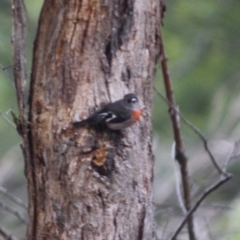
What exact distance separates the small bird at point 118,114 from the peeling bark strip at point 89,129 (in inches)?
1.7

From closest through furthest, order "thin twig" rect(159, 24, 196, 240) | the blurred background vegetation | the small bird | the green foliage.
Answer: the small bird < "thin twig" rect(159, 24, 196, 240) < the blurred background vegetation < the green foliage

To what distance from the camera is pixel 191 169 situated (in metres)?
6.79

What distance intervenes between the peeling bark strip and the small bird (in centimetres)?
4

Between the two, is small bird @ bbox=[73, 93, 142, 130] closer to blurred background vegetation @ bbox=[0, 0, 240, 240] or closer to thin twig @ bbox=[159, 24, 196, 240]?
thin twig @ bbox=[159, 24, 196, 240]

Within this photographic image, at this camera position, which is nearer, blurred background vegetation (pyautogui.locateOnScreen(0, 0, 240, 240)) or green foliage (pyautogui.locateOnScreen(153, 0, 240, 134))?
blurred background vegetation (pyautogui.locateOnScreen(0, 0, 240, 240))

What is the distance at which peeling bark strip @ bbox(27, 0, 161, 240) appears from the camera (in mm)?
3396

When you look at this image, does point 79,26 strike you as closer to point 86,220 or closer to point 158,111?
point 86,220

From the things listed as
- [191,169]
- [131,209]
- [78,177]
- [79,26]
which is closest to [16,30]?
[79,26]

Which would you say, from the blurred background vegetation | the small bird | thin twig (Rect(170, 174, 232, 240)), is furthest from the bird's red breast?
the blurred background vegetation

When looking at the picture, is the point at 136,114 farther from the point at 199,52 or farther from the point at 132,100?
the point at 199,52

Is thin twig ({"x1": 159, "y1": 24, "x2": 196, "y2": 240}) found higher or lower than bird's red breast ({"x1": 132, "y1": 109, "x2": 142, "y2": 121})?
lower

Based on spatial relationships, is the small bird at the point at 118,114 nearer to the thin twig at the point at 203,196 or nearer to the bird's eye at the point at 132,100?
the bird's eye at the point at 132,100

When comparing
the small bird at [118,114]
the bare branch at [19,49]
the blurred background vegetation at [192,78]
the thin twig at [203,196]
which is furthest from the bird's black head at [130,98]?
the blurred background vegetation at [192,78]

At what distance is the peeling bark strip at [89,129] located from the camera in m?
3.40
